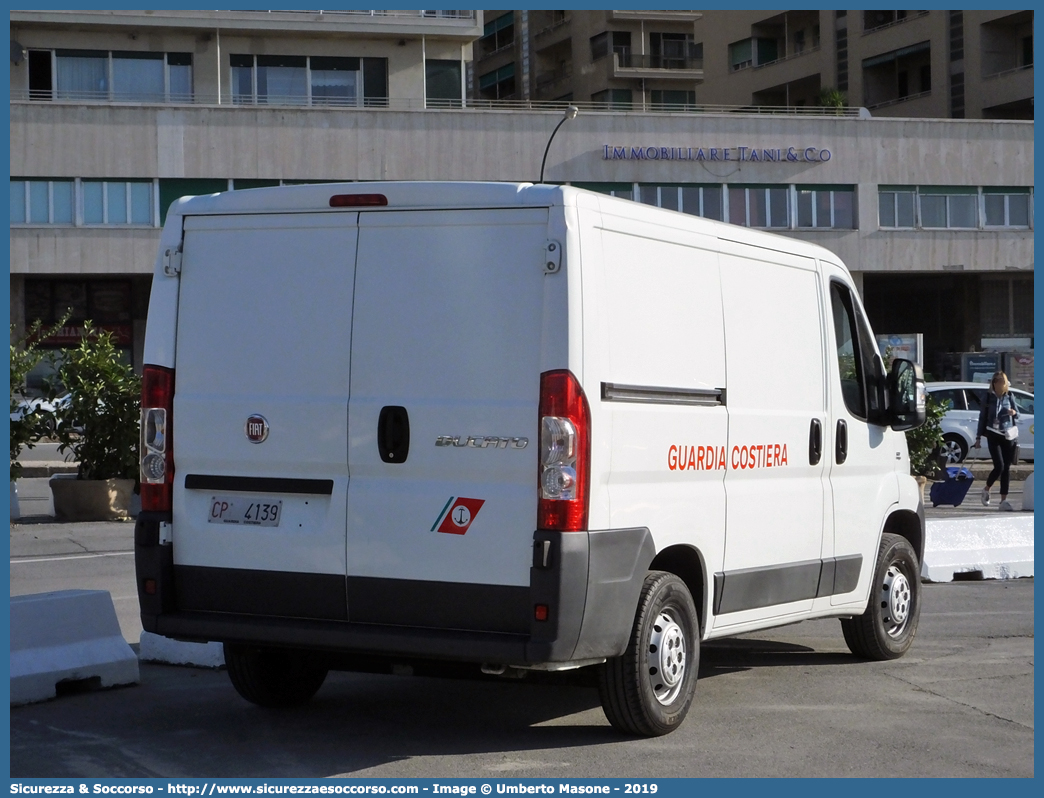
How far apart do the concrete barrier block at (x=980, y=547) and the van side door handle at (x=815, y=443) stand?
4569mm

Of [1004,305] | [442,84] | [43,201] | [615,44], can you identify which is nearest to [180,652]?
[43,201]

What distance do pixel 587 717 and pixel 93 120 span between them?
1676 inches

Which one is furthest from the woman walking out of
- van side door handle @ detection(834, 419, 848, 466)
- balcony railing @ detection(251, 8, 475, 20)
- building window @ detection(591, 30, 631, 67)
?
building window @ detection(591, 30, 631, 67)

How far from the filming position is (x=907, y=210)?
172 ft

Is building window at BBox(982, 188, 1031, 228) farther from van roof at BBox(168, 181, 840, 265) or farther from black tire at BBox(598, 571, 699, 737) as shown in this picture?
black tire at BBox(598, 571, 699, 737)

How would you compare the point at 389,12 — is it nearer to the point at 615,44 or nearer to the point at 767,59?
the point at 615,44

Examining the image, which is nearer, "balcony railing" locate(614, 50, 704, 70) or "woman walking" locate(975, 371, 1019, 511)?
"woman walking" locate(975, 371, 1019, 511)

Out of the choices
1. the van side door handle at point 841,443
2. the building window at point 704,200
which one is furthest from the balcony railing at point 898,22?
the van side door handle at point 841,443

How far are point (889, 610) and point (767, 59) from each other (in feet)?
213

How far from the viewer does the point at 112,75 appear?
47.6 meters

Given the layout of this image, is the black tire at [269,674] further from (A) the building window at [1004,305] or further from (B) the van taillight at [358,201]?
(A) the building window at [1004,305]

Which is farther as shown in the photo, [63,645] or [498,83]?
[498,83]

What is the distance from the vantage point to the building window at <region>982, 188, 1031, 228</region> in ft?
175

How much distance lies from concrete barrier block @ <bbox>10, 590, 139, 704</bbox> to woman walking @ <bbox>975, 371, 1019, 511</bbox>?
46.2 feet
